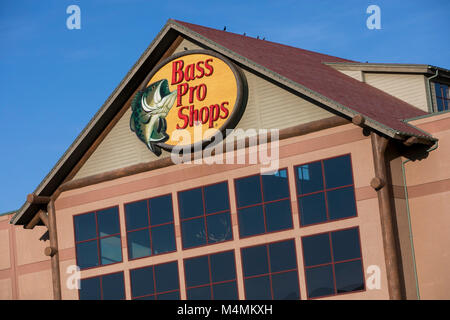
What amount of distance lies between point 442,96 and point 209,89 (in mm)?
12032

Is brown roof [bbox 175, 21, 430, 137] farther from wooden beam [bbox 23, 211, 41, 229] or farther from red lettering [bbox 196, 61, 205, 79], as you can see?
wooden beam [bbox 23, 211, 41, 229]

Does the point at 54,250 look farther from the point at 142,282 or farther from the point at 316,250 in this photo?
the point at 316,250

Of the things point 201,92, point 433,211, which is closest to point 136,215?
point 201,92

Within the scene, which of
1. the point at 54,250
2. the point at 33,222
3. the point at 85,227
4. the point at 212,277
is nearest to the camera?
the point at 212,277

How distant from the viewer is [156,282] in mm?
39406

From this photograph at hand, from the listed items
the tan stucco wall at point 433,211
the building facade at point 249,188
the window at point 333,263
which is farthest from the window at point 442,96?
the window at point 333,263

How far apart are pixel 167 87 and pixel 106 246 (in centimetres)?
799

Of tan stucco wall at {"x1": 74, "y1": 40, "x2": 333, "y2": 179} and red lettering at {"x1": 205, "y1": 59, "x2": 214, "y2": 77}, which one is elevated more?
red lettering at {"x1": 205, "y1": 59, "x2": 214, "y2": 77}

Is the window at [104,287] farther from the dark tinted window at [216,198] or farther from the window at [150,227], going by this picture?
the dark tinted window at [216,198]

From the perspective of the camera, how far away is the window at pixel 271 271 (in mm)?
36000

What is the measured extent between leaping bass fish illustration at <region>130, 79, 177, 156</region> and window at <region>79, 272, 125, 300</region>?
6.15m

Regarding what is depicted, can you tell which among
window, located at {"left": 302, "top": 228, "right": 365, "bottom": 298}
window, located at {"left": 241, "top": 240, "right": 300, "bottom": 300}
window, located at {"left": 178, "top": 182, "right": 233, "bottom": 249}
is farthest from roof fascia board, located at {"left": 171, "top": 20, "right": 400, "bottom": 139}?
window, located at {"left": 241, "top": 240, "right": 300, "bottom": 300}

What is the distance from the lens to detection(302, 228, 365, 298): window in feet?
113

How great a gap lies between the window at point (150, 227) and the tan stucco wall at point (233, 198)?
280 mm
